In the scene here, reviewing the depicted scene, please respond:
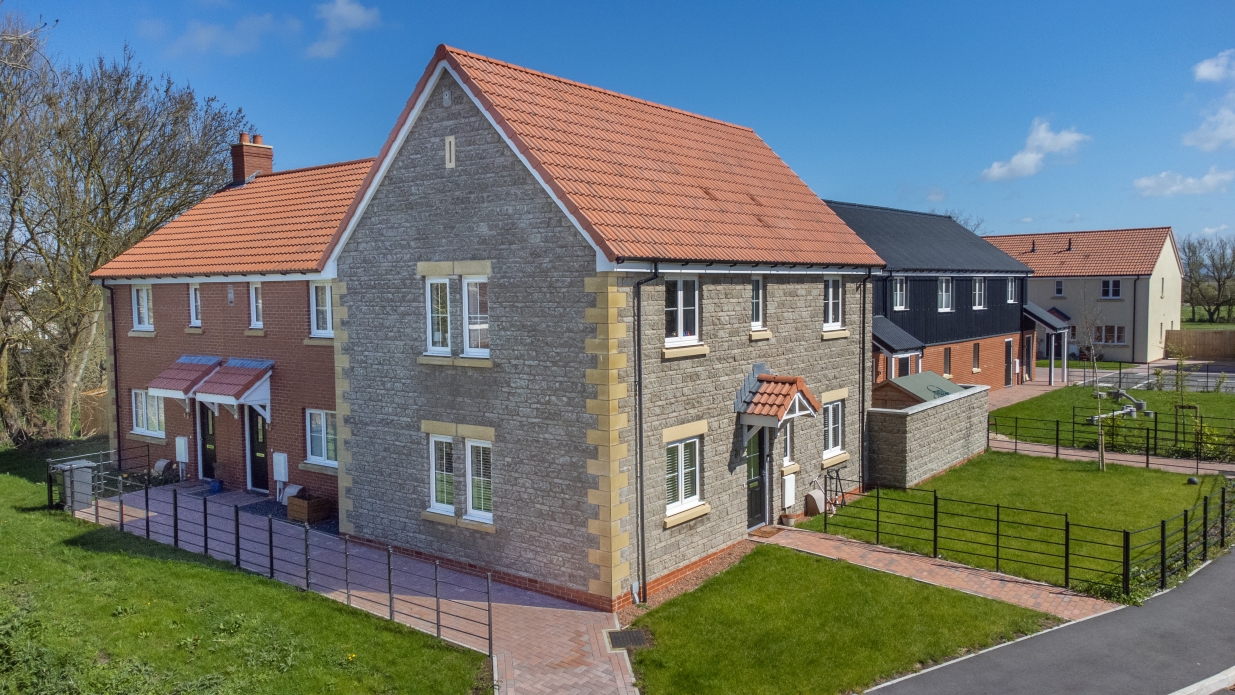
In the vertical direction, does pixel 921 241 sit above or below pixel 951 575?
above

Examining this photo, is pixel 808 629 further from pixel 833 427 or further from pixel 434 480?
pixel 833 427

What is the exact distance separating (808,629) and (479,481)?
5.98 m

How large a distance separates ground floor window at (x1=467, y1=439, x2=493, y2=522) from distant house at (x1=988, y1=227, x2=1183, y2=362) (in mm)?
39768

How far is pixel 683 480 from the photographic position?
48.9 ft

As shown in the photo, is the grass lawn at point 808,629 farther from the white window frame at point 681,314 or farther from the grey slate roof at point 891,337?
the grey slate roof at point 891,337

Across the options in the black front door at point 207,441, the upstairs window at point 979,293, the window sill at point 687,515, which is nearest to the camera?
the window sill at point 687,515

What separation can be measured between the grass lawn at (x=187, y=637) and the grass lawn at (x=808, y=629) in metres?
2.95

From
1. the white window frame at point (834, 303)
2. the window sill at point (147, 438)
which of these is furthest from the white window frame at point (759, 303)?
the window sill at point (147, 438)

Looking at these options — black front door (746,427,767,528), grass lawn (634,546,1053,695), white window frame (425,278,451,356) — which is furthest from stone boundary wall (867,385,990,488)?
white window frame (425,278,451,356)

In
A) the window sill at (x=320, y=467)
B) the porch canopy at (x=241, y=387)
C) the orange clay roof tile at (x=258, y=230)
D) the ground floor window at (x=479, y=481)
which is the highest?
the orange clay roof tile at (x=258, y=230)

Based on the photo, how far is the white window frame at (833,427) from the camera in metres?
19.5

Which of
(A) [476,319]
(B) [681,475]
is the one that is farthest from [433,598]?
(A) [476,319]

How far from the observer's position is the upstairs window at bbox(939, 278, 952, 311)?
32875mm

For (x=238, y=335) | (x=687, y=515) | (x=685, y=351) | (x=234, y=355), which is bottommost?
(x=687, y=515)
